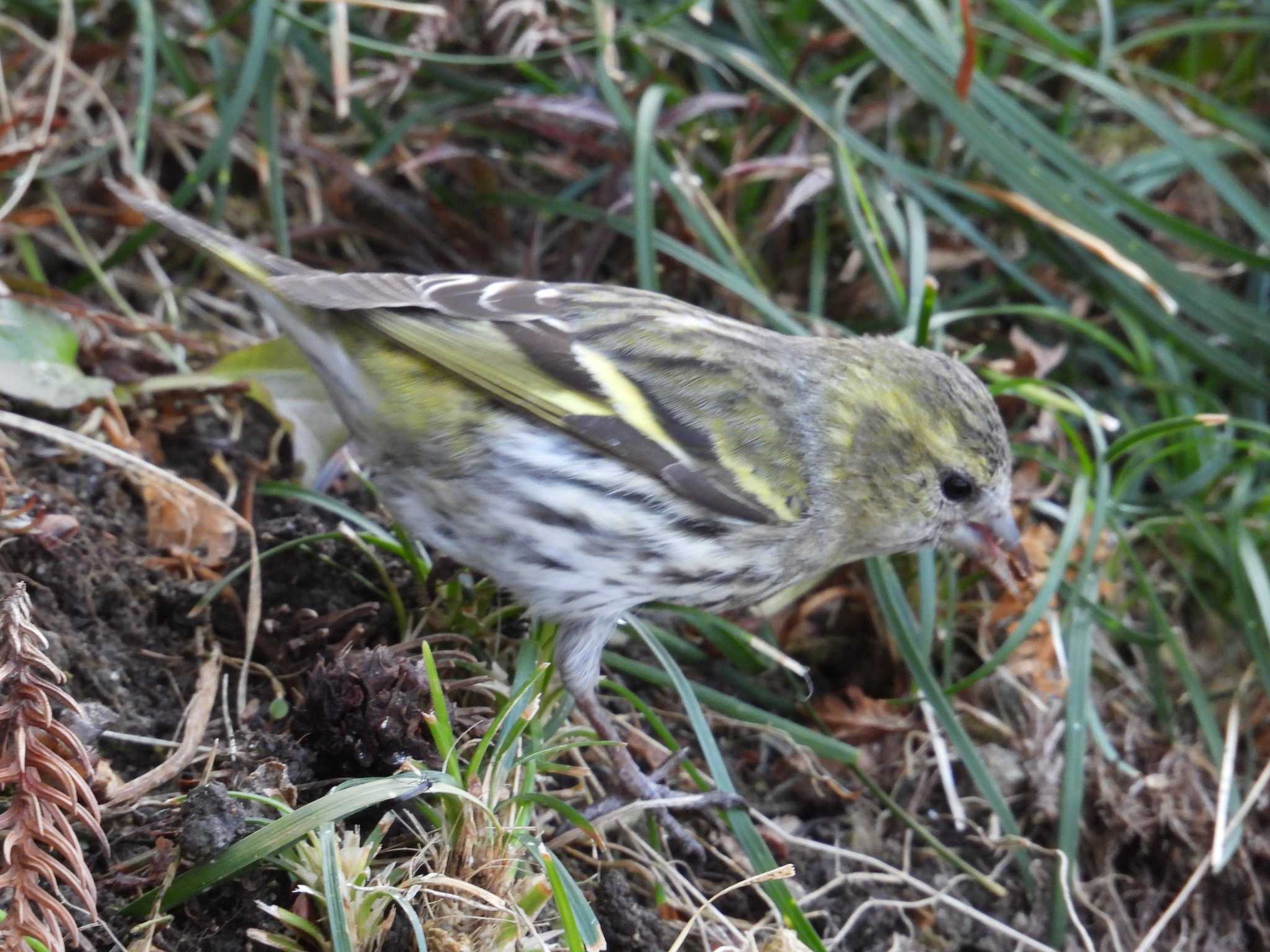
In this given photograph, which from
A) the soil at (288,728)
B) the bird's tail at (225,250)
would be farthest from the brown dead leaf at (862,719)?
the bird's tail at (225,250)

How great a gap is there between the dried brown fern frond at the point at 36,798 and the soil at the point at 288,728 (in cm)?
→ 17

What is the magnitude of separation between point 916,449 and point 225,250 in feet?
4.87

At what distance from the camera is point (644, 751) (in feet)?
9.12

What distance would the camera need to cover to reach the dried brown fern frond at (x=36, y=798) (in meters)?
1.74

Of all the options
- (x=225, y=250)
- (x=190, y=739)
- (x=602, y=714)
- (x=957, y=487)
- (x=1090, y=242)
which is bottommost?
(x=602, y=714)

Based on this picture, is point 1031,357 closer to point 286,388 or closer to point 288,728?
point 286,388

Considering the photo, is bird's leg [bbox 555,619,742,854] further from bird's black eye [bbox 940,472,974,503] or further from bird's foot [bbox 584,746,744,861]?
bird's black eye [bbox 940,472,974,503]

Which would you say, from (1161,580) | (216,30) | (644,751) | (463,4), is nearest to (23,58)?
(216,30)

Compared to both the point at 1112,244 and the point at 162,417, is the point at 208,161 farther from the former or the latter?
the point at 1112,244

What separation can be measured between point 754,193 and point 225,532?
5.69ft

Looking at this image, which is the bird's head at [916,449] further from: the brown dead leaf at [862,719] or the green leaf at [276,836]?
the green leaf at [276,836]

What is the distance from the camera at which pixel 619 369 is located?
267 cm

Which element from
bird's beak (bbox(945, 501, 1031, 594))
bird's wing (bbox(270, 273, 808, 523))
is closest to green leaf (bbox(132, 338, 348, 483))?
bird's wing (bbox(270, 273, 808, 523))

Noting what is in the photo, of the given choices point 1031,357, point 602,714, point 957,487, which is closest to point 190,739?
point 602,714
